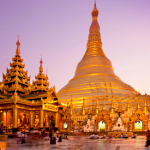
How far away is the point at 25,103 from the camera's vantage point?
25484 mm

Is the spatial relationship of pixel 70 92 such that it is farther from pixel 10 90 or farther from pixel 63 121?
pixel 10 90

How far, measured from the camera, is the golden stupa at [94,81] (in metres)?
42.5

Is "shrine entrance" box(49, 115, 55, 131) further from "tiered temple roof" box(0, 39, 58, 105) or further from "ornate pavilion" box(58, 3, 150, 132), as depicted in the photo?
"ornate pavilion" box(58, 3, 150, 132)

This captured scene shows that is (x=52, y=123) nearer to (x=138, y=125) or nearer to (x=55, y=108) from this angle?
(x=55, y=108)

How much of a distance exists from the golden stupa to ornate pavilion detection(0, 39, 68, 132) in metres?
10.2

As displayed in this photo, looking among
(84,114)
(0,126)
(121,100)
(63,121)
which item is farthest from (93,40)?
(0,126)

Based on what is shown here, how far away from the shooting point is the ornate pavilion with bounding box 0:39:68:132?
24.8 metres

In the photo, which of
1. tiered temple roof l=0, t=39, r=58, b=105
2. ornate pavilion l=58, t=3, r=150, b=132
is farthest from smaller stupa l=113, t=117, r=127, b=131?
tiered temple roof l=0, t=39, r=58, b=105

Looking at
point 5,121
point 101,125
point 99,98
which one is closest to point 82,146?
point 5,121

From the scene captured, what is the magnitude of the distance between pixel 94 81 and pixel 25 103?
23307mm

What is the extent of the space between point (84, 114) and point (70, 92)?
37.7 feet

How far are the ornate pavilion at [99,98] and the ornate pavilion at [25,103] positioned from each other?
4.06 metres

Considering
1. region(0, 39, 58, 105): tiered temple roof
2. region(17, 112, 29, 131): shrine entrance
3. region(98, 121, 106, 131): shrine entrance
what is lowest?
region(98, 121, 106, 131): shrine entrance

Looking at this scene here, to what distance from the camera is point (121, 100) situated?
129 ft
